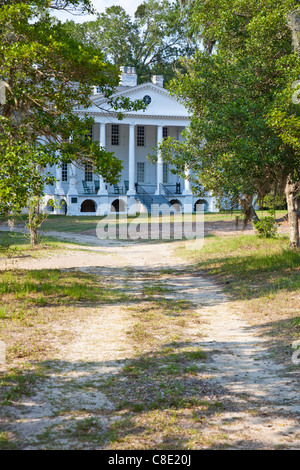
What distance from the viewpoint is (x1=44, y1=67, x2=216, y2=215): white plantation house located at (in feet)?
134

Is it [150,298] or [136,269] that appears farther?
[136,269]

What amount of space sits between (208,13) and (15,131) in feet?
25.0

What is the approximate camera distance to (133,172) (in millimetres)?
42719

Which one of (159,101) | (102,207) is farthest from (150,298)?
(159,101)

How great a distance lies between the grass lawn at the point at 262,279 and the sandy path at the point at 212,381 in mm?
323

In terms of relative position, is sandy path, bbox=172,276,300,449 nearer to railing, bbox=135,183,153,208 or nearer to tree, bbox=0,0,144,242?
tree, bbox=0,0,144,242

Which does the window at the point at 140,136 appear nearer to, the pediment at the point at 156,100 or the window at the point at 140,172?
the window at the point at 140,172

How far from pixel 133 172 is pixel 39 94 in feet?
102

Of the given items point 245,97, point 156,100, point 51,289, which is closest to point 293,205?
point 245,97

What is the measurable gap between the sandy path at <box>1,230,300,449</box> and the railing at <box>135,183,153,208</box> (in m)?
30.9

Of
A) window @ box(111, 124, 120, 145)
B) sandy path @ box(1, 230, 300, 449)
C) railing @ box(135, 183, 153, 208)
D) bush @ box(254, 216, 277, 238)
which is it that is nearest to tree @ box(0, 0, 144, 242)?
sandy path @ box(1, 230, 300, 449)

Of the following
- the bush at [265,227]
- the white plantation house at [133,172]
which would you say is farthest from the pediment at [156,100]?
the bush at [265,227]

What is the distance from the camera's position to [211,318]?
29.7 ft
